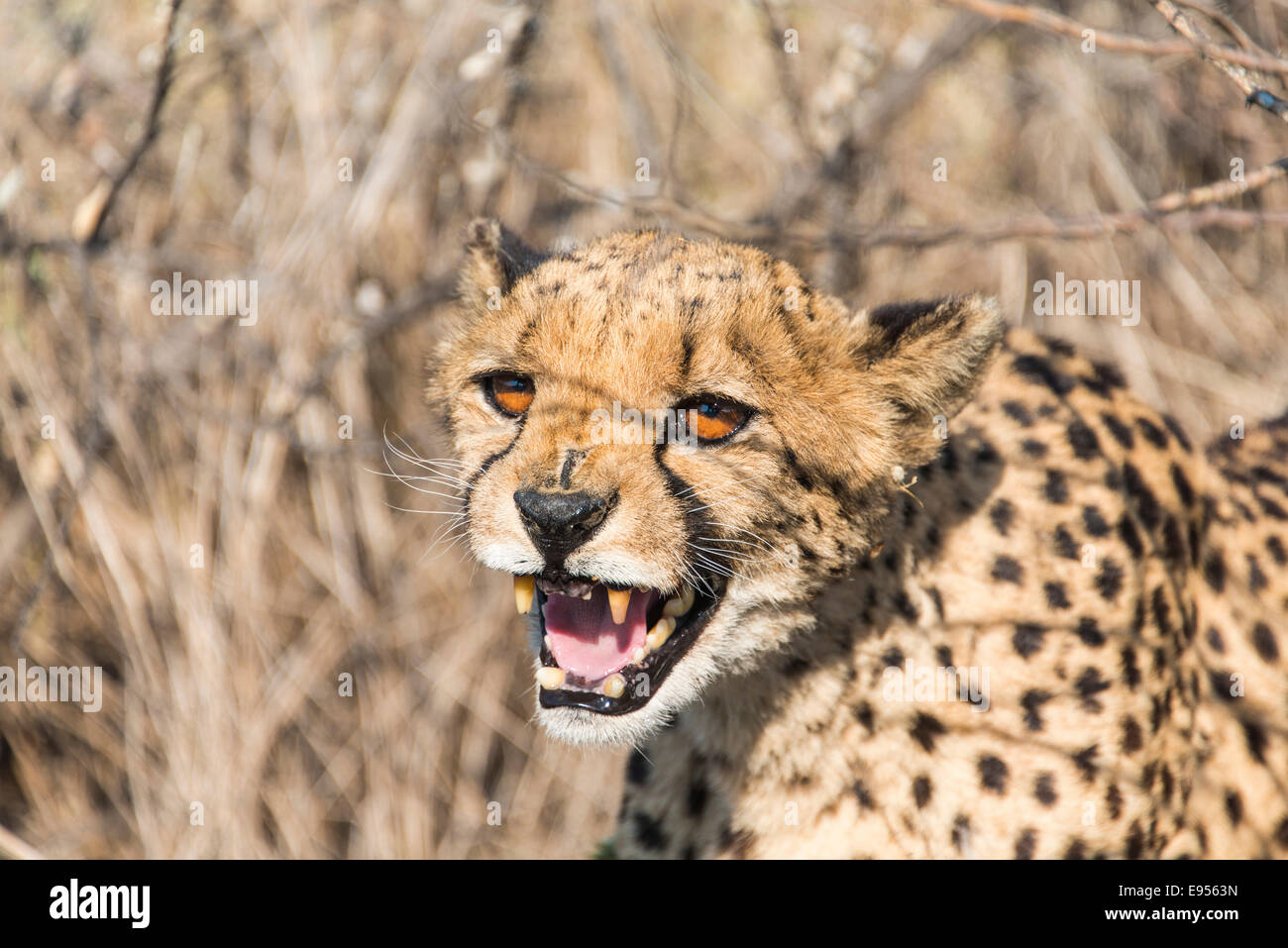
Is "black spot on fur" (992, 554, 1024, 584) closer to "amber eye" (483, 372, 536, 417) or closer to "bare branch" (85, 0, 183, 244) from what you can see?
"amber eye" (483, 372, 536, 417)

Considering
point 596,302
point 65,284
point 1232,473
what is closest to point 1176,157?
point 1232,473

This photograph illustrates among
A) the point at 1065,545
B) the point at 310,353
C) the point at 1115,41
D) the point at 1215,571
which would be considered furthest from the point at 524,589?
the point at 310,353

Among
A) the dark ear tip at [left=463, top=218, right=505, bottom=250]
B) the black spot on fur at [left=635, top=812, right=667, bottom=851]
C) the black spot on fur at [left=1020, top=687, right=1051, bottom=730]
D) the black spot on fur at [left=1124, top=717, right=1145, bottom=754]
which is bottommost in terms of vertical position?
the black spot on fur at [left=635, top=812, right=667, bottom=851]

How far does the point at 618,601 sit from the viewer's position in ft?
6.13

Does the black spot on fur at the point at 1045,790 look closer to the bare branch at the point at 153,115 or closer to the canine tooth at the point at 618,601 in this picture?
the canine tooth at the point at 618,601

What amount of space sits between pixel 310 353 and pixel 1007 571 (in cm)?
221

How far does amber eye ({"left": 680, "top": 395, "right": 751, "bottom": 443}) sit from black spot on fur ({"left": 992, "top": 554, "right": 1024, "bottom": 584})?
57 cm

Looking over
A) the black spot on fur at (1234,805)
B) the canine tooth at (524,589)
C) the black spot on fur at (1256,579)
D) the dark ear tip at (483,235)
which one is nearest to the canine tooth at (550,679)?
the canine tooth at (524,589)

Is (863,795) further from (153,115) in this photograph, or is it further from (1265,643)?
(153,115)

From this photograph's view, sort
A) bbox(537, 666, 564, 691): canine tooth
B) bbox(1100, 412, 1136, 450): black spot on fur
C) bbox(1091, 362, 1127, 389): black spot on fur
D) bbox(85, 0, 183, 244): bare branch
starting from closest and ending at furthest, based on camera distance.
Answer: bbox(537, 666, 564, 691): canine tooth
bbox(1100, 412, 1136, 450): black spot on fur
bbox(1091, 362, 1127, 389): black spot on fur
bbox(85, 0, 183, 244): bare branch

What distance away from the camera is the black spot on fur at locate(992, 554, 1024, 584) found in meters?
2.14

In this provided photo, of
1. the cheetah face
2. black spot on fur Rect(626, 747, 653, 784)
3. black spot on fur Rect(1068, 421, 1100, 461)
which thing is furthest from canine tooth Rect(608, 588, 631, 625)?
black spot on fur Rect(1068, 421, 1100, 461)

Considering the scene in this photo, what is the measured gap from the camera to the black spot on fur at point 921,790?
211cm

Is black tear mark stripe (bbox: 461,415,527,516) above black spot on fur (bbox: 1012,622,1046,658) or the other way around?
above
